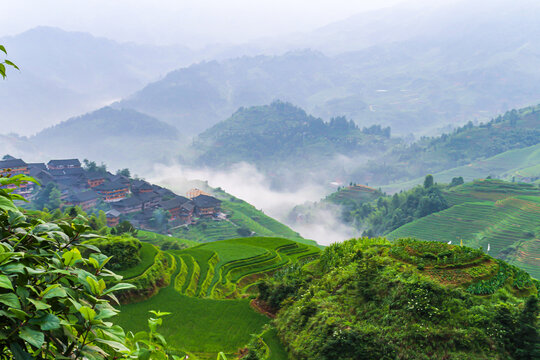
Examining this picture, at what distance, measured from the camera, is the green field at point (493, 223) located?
43562 mm

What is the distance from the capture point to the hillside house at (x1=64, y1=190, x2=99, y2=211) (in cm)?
5412

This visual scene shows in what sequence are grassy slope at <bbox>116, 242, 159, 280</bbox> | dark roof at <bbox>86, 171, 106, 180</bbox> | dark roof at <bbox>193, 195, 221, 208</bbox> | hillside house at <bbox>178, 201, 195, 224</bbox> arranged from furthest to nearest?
dark roof at <bbox>86, 171, 106, 180</bbox>
dark roof at <bbox>193, 195, 221, 208</bbox>
hillside house at <bbox>178, 201, 195, 224</bbox>
grassy slope at <bbox>116, 242, 159, 280</bbox>

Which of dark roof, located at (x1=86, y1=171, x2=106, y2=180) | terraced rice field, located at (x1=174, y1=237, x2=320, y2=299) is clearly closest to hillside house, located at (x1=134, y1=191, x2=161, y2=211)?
dark roof, located at (x1=86, y1=171, x2=106, y2=180)

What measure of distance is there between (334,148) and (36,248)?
16267 cm

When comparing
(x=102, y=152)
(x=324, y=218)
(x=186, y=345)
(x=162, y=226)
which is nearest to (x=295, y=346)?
(x=186, y=345)

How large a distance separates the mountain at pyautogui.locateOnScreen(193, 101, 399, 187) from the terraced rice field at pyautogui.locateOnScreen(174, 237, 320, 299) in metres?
128

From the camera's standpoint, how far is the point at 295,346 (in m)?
10.1

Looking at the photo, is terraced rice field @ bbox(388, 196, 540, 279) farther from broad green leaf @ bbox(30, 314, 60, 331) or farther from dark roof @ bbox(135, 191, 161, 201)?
broad green leaf @ bbox(30, 314, 60, 331)

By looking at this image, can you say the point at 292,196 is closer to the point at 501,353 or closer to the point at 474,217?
the point at 474,217

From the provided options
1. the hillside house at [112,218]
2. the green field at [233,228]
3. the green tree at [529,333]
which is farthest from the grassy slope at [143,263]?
the green field at [233,228]

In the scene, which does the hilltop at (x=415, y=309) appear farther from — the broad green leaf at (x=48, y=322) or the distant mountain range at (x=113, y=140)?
the distant mountain range at (x=113, y=140)

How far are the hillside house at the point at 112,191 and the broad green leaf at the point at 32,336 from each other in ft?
201

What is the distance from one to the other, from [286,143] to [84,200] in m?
118

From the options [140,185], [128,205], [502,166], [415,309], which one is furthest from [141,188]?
[502,166]
